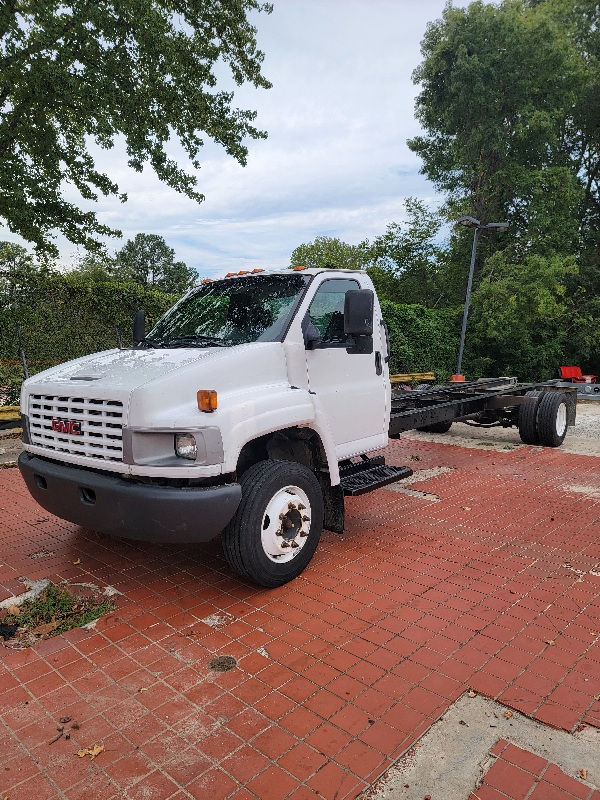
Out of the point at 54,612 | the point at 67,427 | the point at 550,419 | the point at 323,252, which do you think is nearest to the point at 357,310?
the point at 67,427

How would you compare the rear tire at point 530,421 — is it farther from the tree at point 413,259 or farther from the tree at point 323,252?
the tree at point 323,252

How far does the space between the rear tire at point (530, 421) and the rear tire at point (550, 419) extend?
0.06 m

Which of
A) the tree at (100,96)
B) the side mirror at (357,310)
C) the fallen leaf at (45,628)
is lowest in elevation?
the fallen leaf at (45,628)

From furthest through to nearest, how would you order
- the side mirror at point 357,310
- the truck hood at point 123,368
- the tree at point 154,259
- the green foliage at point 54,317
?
the tree at point 154,259, the green foliage at point 54,317, the side mirror at point 357,310, the truck hood at point 123,368

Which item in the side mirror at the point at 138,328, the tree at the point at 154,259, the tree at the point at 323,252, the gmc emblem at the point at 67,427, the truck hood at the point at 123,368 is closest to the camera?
the truck hood at the point at 123,368

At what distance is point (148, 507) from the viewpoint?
3432mm

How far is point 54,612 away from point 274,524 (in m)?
1.62

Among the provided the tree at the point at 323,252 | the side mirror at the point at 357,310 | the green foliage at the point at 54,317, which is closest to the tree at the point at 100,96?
the green foliage at the point at 54,317

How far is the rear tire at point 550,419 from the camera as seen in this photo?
9.45 metres

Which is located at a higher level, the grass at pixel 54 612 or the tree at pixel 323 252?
the tree at pixel 323 252

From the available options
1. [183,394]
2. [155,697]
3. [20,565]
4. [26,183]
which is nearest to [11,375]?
[26,183]

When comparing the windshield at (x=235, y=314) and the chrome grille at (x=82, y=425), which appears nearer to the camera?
the chrome grille at (x=82, y=425)

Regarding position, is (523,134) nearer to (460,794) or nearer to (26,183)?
(26,183)

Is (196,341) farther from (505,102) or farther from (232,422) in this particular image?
(505,102)
